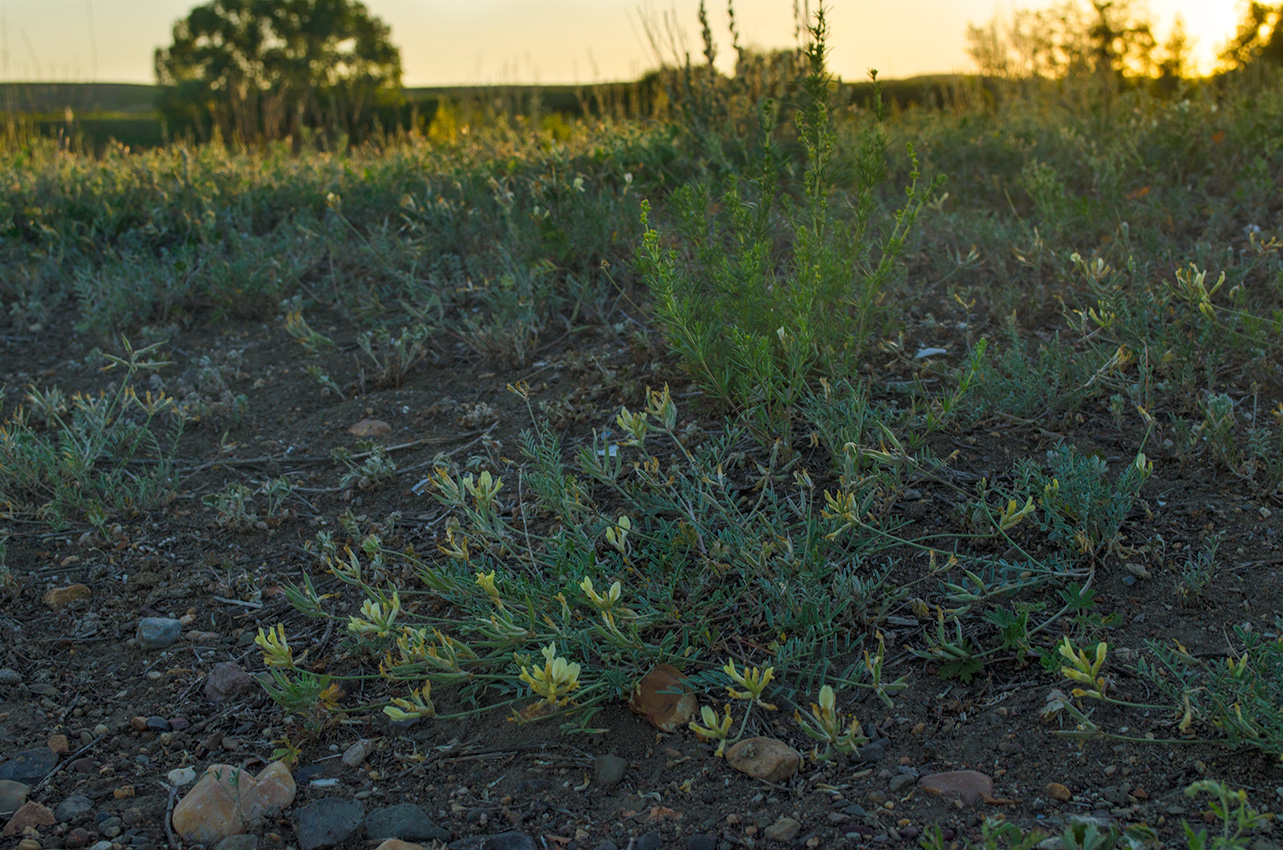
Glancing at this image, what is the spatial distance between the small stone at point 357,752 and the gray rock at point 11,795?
627 mm

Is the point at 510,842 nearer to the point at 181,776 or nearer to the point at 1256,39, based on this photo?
the point at 181,776

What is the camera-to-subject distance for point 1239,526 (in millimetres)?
2283

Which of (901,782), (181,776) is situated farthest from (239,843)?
(901,782)

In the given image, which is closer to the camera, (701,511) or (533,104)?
(701,511)

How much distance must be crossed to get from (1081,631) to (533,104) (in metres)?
6.78

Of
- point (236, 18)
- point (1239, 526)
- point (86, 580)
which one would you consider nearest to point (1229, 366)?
point (1239, 526)

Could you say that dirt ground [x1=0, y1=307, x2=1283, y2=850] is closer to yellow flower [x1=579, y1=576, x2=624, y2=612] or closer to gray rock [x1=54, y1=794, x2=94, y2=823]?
gray rock [x1=54, y1=794, x2=94, y2=823]

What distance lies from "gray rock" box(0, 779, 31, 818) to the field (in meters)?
0.05

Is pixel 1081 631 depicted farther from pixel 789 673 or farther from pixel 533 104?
pixel 533 104

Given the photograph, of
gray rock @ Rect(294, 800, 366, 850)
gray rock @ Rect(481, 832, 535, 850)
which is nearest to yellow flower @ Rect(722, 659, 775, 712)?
gray rock @ Rect(481, 832, 535, 850)

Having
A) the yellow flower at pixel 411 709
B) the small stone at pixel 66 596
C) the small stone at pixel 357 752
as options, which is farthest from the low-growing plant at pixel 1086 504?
the small stone at pixel 66 596

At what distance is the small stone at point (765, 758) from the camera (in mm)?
1803

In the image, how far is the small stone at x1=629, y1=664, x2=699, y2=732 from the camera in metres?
1.98

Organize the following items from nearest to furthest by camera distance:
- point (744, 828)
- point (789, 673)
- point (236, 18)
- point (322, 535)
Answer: point (744, 828) < point (789, 673) < point (322, 535) < point (236, 18)
